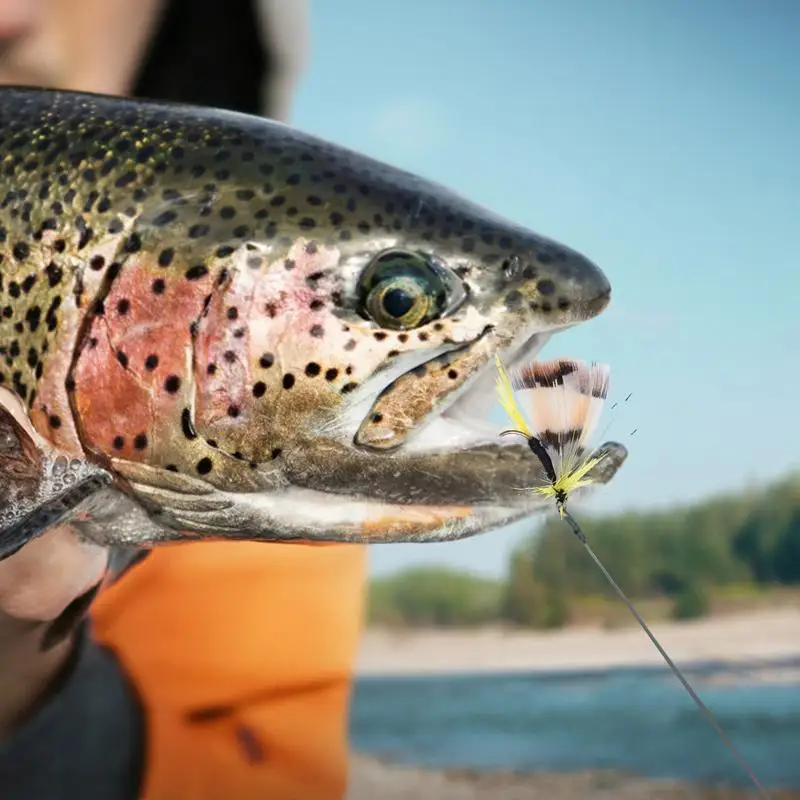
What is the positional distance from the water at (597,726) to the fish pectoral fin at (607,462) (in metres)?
9.40

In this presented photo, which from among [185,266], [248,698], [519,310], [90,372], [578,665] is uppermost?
[519,310]

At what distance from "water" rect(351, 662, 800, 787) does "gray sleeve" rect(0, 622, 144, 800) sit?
788cm

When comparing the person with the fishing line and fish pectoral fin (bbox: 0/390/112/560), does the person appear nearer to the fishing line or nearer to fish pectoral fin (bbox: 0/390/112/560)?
fish pectoral fin (bbox: 0/390/112/560)

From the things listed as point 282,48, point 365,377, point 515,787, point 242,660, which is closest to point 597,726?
point 515,787

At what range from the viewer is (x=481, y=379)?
39.6 inches

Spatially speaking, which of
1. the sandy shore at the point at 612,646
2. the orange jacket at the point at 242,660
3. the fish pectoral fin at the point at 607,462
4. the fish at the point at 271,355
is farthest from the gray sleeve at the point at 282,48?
the sandy shore at the point at 612,646

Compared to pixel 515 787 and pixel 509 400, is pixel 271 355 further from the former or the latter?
pixel 515 787

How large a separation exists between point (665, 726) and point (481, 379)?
16.5m

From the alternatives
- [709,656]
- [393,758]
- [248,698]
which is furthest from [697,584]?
[248,698]

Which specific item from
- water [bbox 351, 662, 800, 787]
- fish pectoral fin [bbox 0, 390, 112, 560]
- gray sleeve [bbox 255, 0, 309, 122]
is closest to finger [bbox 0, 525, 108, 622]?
fish pectoral fin [bbox 0, 390, 112, 560]

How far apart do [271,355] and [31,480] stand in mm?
311

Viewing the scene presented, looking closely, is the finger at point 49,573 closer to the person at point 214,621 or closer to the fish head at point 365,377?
the fish head at point 365,377

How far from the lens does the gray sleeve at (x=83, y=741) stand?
1.94 meters

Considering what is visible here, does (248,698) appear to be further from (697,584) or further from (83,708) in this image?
(697,584)
